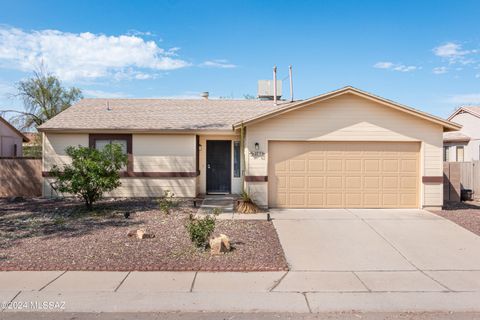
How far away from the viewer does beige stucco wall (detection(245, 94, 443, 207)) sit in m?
12.5

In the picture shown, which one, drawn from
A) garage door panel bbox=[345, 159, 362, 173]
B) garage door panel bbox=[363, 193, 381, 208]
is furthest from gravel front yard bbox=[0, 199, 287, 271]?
garage door panel bbox=[363, 193, 381, 208]

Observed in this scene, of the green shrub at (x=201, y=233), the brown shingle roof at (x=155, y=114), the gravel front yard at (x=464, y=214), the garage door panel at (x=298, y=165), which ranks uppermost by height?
the brown shingle roof at (x=155, y=114)

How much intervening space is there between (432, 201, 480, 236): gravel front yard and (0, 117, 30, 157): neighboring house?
2128 centimetres

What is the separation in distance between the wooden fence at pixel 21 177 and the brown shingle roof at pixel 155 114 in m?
2.12

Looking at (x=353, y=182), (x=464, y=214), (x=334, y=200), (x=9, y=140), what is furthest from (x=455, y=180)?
(x=9, y=140)

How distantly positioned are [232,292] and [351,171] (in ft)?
26.9

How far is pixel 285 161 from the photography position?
12.6 metres

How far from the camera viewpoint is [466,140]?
21219 millimetres

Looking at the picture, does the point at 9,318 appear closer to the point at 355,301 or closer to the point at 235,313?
→ the point at 235,313

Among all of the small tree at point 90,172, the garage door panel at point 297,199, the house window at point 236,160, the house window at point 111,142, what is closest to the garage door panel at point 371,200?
the garage door panel at point 297,199

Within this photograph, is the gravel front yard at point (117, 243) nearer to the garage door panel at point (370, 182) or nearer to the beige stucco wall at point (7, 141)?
the garage door panel at point (370, 182)

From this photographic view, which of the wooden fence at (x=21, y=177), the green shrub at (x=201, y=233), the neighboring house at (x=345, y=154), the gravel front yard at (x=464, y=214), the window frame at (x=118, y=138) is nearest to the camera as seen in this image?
the green shrub at (x=201, y=233)

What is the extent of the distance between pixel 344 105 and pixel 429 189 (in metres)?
4.03

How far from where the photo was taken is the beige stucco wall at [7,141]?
20.2 m
